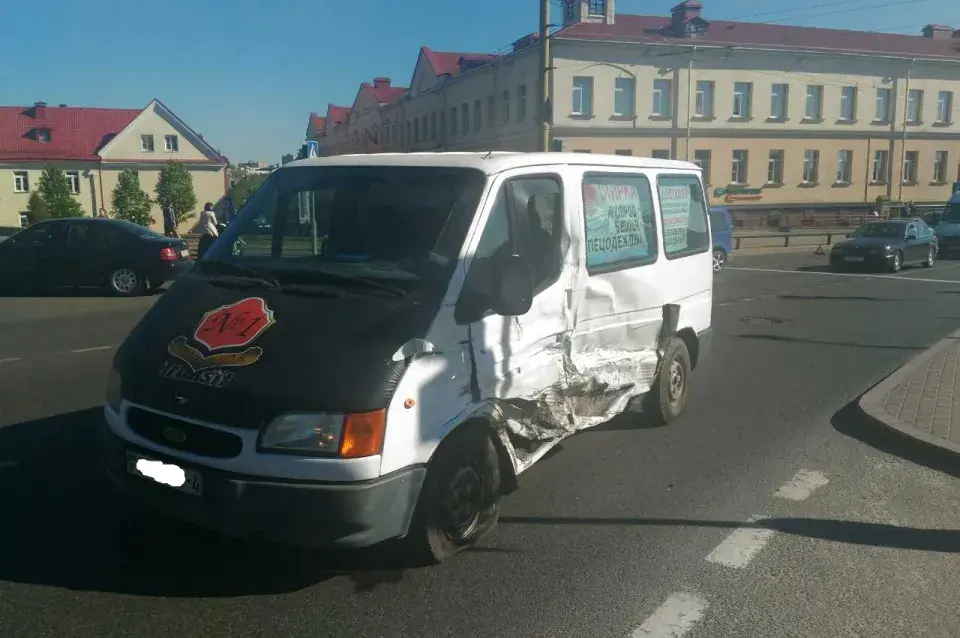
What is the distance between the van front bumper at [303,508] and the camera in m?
3.39

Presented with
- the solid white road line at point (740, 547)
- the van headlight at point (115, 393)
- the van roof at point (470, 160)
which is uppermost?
the van roof at point (470, 160)

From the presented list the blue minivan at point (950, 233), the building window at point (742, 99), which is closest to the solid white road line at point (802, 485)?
the blue minivan at point (950, 233)

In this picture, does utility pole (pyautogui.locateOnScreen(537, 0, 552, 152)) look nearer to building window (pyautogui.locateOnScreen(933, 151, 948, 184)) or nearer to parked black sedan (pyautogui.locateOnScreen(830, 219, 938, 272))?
parked black sedan (pyautogui.locateOnScreen(830, 219, 938, 272))

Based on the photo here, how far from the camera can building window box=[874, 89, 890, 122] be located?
49.8 m

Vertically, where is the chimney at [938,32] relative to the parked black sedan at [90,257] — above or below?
above

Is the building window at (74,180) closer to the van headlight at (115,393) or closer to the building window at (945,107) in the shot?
the building window at (945,107)

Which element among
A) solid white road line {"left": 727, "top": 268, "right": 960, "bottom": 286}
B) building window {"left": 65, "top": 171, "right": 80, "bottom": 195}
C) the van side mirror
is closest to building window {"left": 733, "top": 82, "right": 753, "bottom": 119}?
solid white road line {"left": 727, "top": 268, "right": 960, "bottom": 286}

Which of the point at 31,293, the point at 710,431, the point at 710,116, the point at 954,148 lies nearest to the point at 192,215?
the point at 710,116

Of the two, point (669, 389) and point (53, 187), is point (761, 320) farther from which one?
point (53, 187)

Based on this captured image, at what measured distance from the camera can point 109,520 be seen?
4410 millimetres

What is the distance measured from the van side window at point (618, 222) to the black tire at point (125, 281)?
39.2 feet

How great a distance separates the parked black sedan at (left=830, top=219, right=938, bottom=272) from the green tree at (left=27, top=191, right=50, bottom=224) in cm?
4135

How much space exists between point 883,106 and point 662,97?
15.8 metres

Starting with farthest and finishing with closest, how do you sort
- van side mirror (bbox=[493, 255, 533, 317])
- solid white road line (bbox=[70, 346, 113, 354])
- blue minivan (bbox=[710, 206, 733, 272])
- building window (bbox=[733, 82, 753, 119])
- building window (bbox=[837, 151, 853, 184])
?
building window (bbox=[837, 151, 853, 184]) < building window (bbox=[733, 82, 753, 119]) < blue minivan (bbox=[710, 206, 733, 272]) < solid white road line (bbox=[70, 346, 113, 354]) < van side mirror (bbox=[493, 255, 533, 317])
